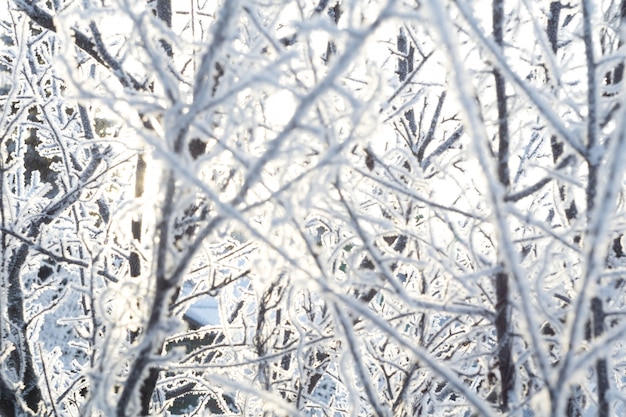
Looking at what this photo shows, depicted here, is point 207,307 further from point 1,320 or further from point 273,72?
point 273,72

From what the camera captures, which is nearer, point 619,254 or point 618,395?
point 618,395

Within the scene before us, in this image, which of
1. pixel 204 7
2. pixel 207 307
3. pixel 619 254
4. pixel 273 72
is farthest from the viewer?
pixel 207 307

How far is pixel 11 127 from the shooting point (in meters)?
2.54

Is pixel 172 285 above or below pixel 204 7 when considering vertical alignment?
below

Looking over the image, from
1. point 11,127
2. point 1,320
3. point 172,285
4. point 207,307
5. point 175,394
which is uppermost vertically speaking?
point 11,127

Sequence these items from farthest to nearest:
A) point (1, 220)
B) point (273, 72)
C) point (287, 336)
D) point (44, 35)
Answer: point (44, 35), point (287, 336), point (1, 220), point (273, 72)

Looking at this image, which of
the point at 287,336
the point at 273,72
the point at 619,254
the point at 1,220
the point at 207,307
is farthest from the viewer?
the point at 207,307

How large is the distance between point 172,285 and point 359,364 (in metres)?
0.45

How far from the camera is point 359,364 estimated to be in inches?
42.8

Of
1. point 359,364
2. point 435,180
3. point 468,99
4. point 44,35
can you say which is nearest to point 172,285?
point 359,364

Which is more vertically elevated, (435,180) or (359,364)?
(435,180)

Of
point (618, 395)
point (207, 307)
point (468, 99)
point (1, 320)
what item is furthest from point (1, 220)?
point (207, 307)

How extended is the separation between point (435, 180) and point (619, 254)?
878mm

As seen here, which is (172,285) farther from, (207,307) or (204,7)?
(207,307)
